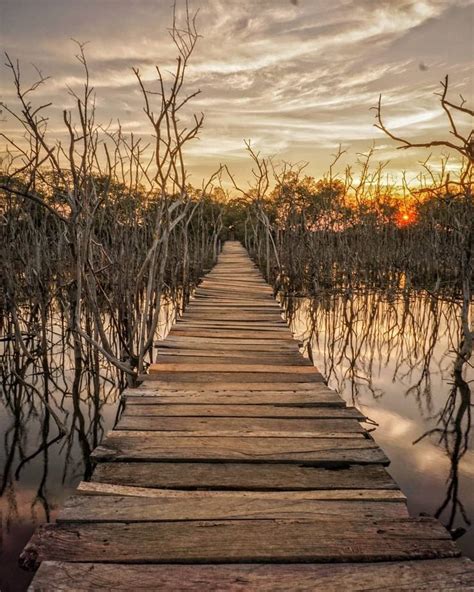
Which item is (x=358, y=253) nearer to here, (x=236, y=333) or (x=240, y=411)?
(x=236, y=333)

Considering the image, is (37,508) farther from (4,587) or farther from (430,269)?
(430,269)

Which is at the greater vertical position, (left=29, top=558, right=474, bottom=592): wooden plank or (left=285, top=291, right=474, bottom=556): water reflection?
(left=29, top=558, right=474, bottom=592): wooden plank

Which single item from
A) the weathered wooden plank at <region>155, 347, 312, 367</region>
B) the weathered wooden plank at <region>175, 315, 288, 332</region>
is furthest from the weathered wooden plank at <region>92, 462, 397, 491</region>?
the weathered wooden plank at <region>175, 315, 288, 332</region>

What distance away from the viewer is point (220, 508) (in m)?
2.09

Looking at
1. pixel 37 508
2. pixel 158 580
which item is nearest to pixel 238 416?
pixel 158 580

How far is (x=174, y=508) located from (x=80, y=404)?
421 centimetres

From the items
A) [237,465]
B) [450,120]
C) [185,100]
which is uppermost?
[185,100]

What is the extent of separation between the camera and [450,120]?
2.89 meters

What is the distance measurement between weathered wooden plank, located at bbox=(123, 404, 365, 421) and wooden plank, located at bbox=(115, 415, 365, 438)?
4cm

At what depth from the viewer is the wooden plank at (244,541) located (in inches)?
70.7

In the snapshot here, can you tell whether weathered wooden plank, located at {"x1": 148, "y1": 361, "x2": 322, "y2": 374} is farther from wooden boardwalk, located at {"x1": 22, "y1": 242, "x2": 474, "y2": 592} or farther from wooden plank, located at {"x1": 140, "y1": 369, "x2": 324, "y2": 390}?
wooden boardwalk, located at {"x1": 22, "y1": 242, "x2": 474, "y2": 592}

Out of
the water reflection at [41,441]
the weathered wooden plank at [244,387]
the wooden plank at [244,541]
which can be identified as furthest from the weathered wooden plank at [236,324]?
the wooden plank at [244,541]

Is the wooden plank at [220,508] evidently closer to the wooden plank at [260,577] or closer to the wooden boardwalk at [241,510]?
the wooden boardwalk at [241,510]

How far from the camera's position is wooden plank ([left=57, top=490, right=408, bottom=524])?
2027mm
